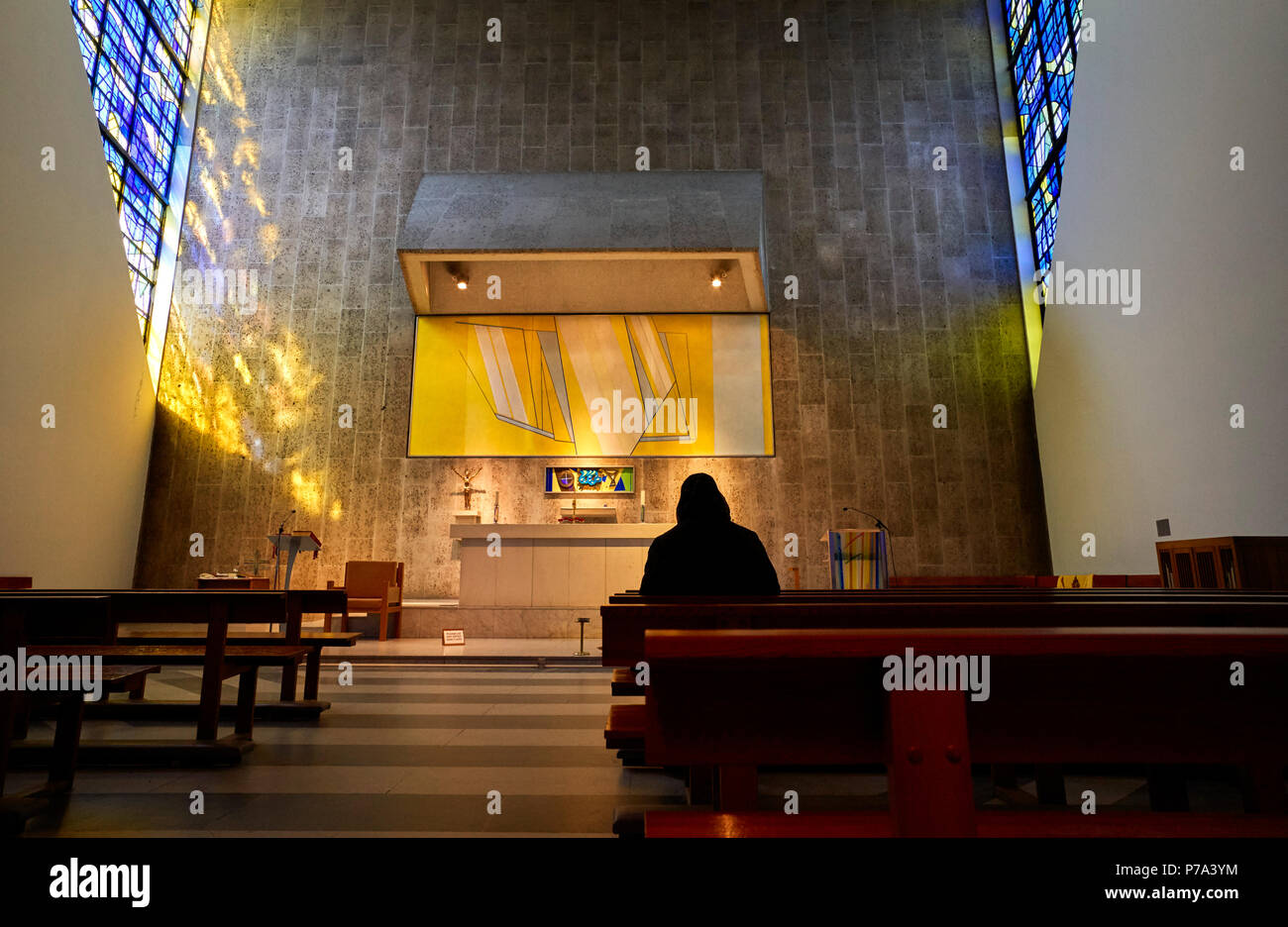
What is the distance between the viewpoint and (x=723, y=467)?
9508mm

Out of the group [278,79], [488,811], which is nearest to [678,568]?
[488,811]

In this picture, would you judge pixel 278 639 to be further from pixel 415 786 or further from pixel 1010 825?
pixel 1010 825

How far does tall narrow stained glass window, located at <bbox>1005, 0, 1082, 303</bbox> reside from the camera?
8484 mm

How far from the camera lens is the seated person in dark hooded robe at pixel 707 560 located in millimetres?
2117

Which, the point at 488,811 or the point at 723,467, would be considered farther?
the point at 723,467

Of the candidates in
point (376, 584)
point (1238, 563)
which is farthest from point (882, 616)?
point (376, 584)

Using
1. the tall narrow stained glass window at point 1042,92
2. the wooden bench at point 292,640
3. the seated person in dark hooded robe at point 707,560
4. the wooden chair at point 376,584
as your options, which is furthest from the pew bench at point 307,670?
the tall narrow stained glass window at point 1042,92

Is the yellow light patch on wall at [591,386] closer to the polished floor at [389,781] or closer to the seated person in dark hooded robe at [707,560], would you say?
the polished floor at [389,781]

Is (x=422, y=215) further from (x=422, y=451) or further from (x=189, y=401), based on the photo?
(x=189, y=401)

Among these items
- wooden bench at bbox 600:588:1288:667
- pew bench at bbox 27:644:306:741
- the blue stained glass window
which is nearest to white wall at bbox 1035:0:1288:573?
wooden bench at bbox 600:588:1288:667

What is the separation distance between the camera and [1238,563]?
4.31 meters

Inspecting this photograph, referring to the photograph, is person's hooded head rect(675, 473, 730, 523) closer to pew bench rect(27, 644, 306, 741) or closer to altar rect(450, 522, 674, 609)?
pew bench rect(27, 644, 306, 741)

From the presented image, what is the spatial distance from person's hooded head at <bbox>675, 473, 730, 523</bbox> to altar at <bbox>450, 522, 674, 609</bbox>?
231 inches
